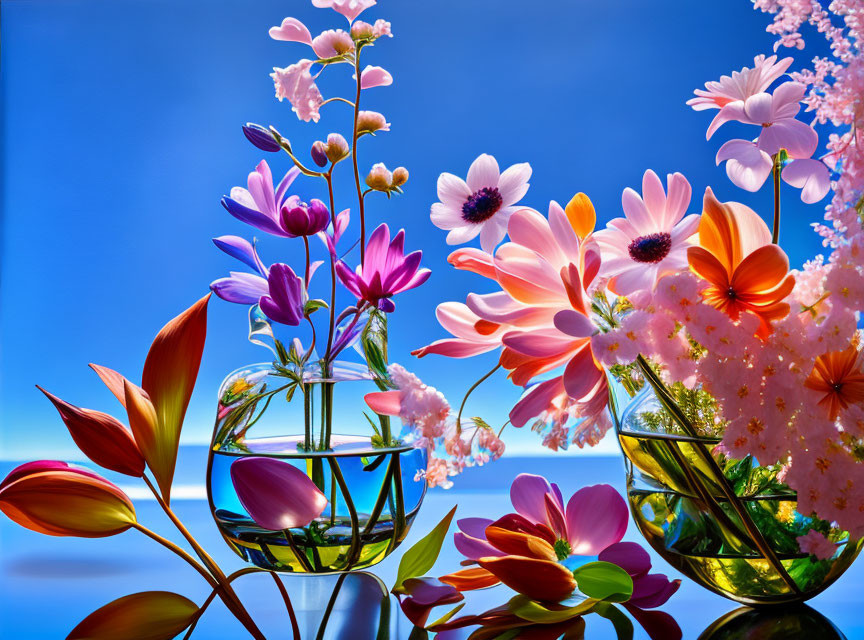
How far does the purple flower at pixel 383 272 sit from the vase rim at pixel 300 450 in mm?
75

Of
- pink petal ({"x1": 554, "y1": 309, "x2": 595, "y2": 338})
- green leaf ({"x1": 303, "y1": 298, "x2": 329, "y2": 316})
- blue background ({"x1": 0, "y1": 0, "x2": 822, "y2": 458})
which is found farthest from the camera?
blue background ({"x1": 0, "y1": 0, "x2": 822, "y2": 458})

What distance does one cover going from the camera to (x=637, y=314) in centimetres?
29

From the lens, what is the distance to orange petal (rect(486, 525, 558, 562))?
0.37 metres

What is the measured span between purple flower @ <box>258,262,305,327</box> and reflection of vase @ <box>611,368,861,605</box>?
17 cm

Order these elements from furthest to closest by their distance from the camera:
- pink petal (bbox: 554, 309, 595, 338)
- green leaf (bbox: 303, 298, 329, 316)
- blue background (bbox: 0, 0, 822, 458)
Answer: blue background (bbox: 0, 0, 822, 458)
green leaf (bbox: 303, 298, 329, 316)
pink petal (bbox: 554, 309, 595, 338)

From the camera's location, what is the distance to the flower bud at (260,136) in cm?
38

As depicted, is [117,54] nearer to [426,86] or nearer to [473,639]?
[426,86]

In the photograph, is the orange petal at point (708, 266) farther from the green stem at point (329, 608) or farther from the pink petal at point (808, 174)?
the green stem at point (329, 608)

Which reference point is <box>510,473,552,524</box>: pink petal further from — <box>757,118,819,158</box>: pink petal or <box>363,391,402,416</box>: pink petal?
<box>757,118,819,158</box>: pink petal

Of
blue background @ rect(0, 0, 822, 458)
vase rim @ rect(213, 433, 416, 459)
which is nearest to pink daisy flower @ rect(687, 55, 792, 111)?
vase rim @ rect(213, 433, 416, 459)

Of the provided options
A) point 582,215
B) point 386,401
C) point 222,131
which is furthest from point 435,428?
point 222,131

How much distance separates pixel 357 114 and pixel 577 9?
2.59ft

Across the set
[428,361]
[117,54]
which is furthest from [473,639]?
[117,54]

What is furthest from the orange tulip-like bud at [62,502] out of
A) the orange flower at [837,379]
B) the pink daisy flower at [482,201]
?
the orange flower at [837,379]
